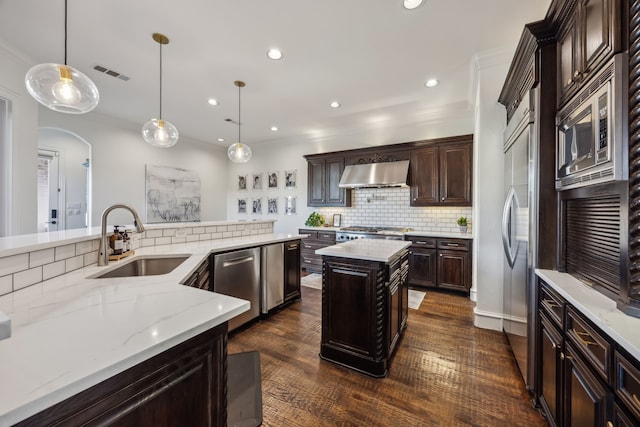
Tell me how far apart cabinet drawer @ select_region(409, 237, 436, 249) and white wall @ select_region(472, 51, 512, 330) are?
1193 millimetres

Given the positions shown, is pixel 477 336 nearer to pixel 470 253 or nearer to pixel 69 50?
pixel 470 253

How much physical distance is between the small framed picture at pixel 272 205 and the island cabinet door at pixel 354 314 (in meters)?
4.63

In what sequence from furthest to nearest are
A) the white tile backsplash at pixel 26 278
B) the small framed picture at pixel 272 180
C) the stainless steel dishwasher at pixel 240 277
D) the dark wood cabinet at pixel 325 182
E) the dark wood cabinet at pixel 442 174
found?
the small framed picture at pixel 272 180
the dark wood cabinet at pixel 325 182
the dark wood cabinet at pixel 442 174
the stainless steel dishwasher at pixel 240 277
the white tile backsplash at pixel 26 278

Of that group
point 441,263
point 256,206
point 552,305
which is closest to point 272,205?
point 256,206

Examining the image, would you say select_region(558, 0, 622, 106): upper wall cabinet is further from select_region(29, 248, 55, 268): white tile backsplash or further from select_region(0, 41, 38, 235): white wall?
select_region(0, 41, 38, 235): white wall

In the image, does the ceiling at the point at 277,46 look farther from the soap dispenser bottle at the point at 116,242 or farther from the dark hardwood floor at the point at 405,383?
the dark hardwood floor at the point at 405,383

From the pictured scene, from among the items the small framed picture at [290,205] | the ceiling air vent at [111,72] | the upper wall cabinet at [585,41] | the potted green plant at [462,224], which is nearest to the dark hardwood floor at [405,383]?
the potted green plant at [462,224]

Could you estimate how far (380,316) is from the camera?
2043mm

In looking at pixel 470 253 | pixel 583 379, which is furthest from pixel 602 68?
pixel 470 253

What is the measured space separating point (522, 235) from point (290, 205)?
5.02 metres

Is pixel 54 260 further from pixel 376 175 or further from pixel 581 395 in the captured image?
pixel 376 175

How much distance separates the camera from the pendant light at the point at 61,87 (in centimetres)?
164

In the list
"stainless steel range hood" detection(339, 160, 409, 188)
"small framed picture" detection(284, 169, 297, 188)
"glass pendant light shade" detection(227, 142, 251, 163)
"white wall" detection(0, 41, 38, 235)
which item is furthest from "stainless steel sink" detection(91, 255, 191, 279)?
"small framed picture" detection(284, 169, 297, 188)

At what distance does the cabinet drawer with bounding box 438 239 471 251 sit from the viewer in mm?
3934
